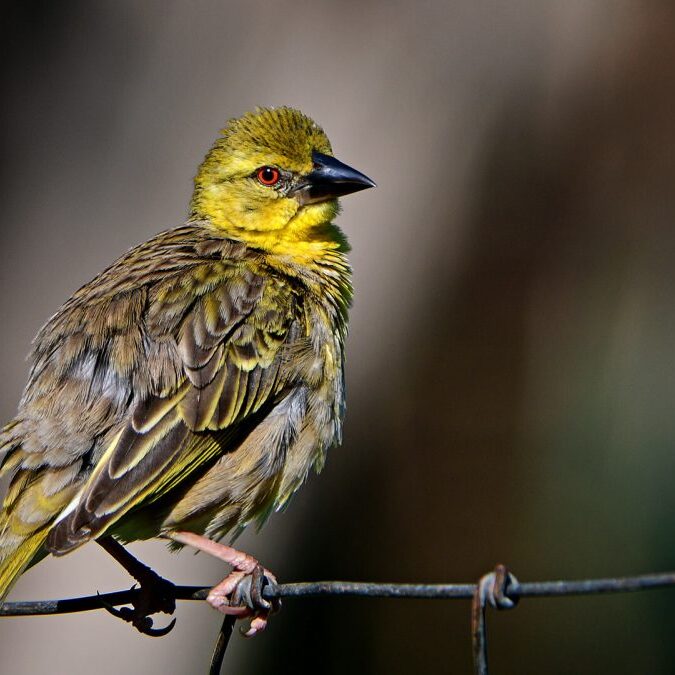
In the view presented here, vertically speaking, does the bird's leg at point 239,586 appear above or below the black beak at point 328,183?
below

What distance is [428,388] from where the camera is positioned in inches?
321

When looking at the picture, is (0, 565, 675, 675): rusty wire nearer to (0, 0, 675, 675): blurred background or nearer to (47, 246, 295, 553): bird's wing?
(47, 246, 295, 553): bird's wing

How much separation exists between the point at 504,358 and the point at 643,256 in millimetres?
1309

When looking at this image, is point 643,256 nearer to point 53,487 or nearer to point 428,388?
point 428,388

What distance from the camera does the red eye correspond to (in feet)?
17.6

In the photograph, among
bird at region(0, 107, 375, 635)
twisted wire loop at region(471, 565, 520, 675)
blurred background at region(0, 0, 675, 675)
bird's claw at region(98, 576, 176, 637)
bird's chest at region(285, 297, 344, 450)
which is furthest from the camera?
blurred background at region(0, 0, 675, 675)

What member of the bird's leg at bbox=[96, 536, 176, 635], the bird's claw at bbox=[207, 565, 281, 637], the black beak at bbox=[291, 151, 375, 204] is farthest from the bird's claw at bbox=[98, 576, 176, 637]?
the black beak at bbox=[291, 151, 375, 204]

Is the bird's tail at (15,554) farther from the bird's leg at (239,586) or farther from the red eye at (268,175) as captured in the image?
the red eye at (268,175)

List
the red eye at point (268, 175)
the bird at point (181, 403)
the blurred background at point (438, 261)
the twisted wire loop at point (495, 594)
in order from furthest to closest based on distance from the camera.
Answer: the blurred background at point (438, 261) → the red eye at point (268, 175) → the bird at point (181, 403) → the twisted wire loop at point (495, 594)

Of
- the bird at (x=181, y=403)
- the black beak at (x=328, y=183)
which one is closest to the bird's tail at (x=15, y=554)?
the bird at (x=181, y=403)

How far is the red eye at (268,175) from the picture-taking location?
5.36 metres

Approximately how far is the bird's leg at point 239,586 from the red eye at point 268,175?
1641 millimetres

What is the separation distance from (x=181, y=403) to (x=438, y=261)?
13.8 feet

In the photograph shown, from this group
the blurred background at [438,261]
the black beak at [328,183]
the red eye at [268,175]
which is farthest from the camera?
the blurred background at [438,261]
